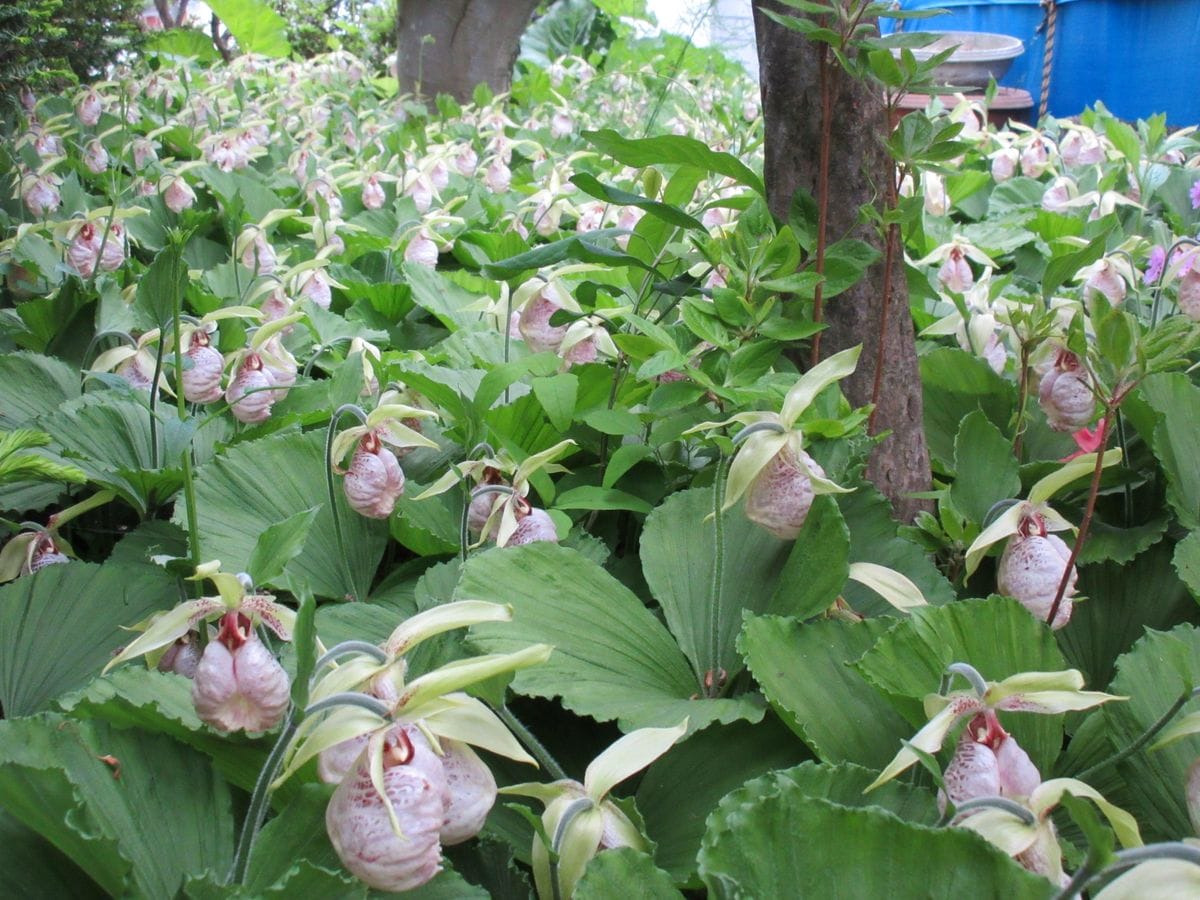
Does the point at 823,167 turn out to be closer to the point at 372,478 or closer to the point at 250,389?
the point at 372,478

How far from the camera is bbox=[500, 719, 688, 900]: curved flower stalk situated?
598mm

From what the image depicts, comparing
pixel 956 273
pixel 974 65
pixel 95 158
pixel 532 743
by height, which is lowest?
pixel 532 743

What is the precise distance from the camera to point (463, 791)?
1.85 feet

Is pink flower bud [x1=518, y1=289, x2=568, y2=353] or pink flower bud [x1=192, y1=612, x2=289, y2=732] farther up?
pink flower bud [x1=518, y1=289, x2=568, y2=353]

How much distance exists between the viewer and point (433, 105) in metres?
4.61

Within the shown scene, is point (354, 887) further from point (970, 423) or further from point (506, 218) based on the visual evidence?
point (506, 218)

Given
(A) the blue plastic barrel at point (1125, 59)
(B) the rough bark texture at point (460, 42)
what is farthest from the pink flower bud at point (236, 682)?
(A) the blue plastic barrel at point (1125, 59)

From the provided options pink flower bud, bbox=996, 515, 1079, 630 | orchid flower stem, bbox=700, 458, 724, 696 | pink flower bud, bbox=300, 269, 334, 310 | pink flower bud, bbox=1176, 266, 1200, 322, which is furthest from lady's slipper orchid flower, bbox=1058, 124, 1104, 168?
orchid flower stem, bbox=700, 458, 724, 696

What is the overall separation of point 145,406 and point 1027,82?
5.65 m

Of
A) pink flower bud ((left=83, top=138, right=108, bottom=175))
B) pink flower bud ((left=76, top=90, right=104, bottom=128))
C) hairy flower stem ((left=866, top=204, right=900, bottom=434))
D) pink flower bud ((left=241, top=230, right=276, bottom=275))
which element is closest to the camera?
hairy flower stem ((left=866, top=204, right=900, bottom=434))

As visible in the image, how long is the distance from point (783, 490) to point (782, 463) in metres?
0.02

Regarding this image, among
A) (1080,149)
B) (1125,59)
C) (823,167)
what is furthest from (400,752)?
(1125,59)

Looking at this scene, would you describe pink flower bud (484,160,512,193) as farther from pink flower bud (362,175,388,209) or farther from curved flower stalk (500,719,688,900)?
curved flower stalk (500,719,688,900)

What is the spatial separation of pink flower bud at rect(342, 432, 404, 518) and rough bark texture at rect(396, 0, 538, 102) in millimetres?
3733
